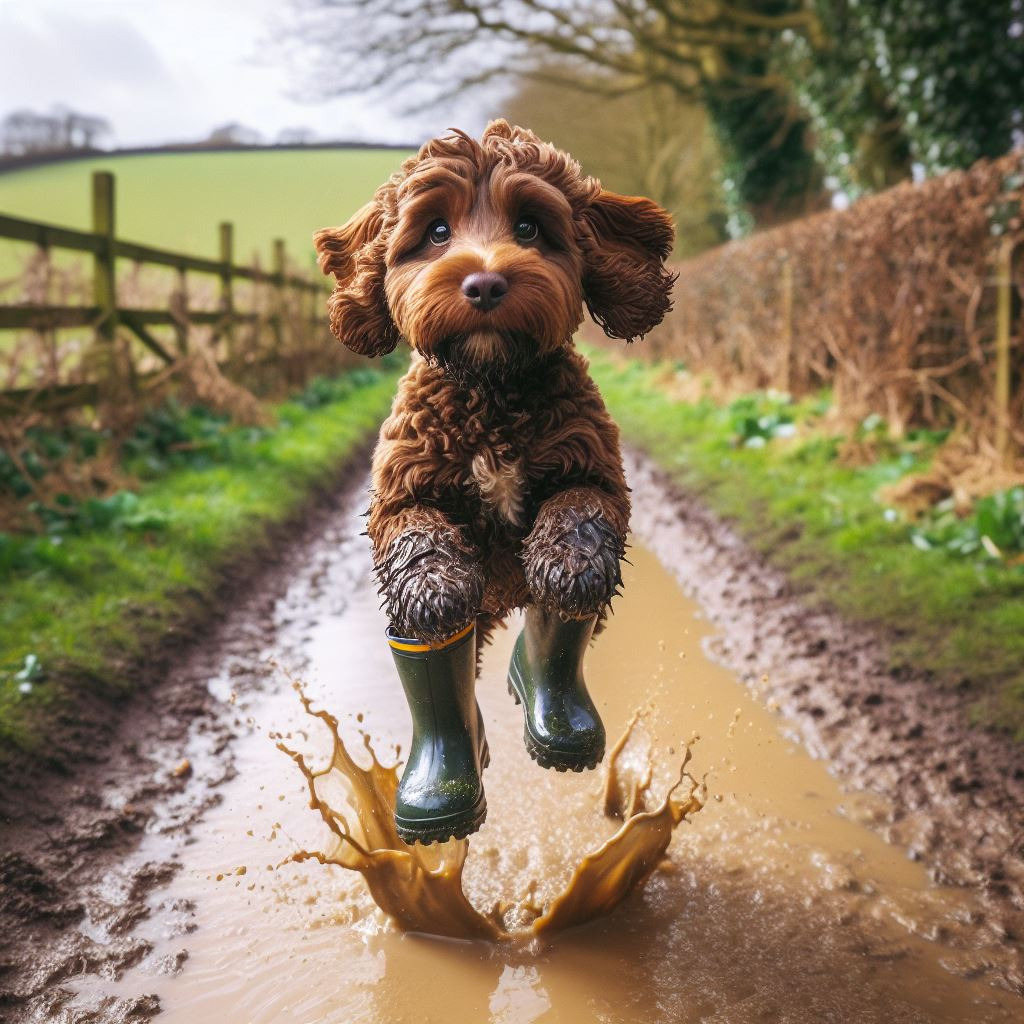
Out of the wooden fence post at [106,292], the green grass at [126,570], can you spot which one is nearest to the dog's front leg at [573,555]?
the green grass at [126,570]

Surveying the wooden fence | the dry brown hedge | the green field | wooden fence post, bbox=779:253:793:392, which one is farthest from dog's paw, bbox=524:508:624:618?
the green field

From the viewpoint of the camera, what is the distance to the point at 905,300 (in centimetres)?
793

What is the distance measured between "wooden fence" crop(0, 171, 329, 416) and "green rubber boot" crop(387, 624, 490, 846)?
223 inches

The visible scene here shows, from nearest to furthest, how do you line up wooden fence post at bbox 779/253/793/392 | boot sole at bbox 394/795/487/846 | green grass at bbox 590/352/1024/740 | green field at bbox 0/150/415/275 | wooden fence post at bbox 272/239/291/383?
boot sole at bbox 394/795/487/846
green grass at bbox 590/352/1024/740
wooden fence post at bbox 779/253/793/392
wooden fence post at bbox 272/239/291/383
green field at bbox 0/150/415/275

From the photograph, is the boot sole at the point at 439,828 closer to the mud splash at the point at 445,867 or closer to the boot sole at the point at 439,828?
the boot sole at the point at 439,828

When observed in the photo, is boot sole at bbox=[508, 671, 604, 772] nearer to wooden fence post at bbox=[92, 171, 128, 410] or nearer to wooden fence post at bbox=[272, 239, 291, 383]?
wooden fence post at bbox=[92, 171, 128, 410]

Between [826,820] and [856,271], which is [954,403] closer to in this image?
[856,271]

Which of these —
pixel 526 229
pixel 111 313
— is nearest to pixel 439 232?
pixel 526 229

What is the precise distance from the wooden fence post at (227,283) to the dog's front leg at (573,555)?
10880 mm

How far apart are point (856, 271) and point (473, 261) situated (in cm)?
809

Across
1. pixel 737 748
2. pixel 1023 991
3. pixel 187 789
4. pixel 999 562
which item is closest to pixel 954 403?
pixel 999 562

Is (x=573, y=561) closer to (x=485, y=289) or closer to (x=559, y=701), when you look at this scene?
(x=485, y=289)

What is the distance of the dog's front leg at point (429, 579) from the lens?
169 cm

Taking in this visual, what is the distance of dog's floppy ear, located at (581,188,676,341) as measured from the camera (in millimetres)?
1812
